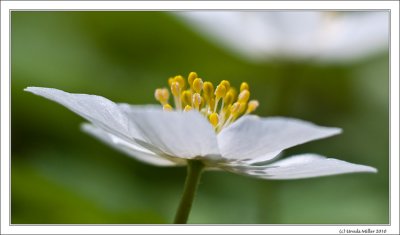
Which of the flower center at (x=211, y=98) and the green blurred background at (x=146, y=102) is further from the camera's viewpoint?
the green blurred background at (x=146, y=102)

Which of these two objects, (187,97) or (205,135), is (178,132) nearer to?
(205,135)

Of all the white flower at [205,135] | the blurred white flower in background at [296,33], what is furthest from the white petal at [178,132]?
the blurred white flower in background at [296,33]

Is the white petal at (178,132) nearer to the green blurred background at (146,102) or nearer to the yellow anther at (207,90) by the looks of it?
the yellow anther at (207,90)

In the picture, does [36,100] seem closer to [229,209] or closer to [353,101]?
[229,209]

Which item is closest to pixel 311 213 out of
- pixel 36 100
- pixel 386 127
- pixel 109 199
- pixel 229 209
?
pixel 229 209

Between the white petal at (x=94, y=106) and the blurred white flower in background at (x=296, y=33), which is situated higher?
the blurred white flower in background at (x=296, y=33)

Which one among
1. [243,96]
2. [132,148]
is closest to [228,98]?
[243,96]

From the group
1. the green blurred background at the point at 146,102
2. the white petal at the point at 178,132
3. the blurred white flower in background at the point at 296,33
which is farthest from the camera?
the blurred white flower in background at the point at 296,33
